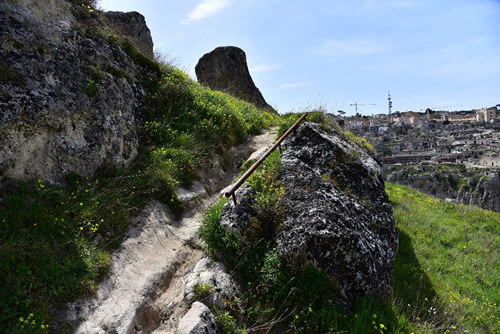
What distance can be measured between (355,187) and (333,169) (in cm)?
66

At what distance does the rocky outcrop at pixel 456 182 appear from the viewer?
207 ft

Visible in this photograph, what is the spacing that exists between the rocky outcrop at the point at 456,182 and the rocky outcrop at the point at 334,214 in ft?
200

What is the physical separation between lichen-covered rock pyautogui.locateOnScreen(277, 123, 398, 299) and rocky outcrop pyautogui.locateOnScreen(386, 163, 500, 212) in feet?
200

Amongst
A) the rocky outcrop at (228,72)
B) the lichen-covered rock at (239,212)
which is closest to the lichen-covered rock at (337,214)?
the lichen-covered rock at (239,212)

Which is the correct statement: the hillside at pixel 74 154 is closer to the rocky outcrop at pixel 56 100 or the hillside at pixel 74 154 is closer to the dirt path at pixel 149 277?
the rocky outcrop at pixel 56 100

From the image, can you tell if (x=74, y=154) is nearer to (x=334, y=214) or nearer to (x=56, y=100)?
(x=56, y=100)

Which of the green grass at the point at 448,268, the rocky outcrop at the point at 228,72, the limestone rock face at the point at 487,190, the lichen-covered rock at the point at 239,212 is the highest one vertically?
the rocky outcrop at the point at 228,72

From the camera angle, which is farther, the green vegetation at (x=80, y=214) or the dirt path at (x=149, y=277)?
the dirt path at (x=149, y=277)

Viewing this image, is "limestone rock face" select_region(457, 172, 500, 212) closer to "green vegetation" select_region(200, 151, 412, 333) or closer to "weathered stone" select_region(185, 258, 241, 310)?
"green vegetation" select_region(200, 151, 412, 333)

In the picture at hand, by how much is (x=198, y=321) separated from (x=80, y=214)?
9.82ft

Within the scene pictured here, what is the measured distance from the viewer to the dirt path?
4223 mm

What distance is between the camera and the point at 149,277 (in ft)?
17.1

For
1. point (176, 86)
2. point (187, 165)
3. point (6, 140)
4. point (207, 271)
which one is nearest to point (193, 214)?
point (187, 165)

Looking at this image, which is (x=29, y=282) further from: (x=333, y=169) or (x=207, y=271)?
(x=333, y=169)
